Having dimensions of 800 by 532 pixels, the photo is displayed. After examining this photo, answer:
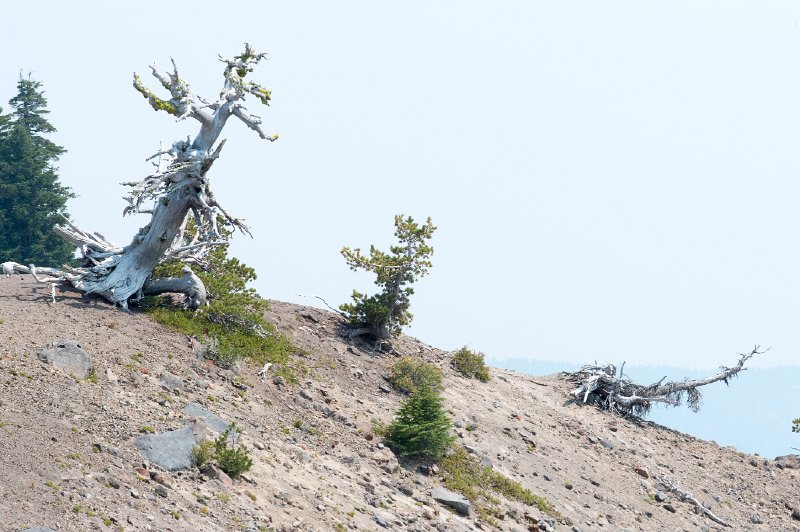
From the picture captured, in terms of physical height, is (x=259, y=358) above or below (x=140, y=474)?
above

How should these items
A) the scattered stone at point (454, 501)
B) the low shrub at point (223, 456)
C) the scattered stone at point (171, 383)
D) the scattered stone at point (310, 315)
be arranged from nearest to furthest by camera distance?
the low shrub at point (223, 456) → the scattered stone at point (171, 383) → the scattered stone at point (454, 501) → the scattered stone at point (310, 315)

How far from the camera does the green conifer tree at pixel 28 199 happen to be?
52.0 meters

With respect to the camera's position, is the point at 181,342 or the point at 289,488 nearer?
the point at 289,488

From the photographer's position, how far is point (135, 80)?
80.9 ft

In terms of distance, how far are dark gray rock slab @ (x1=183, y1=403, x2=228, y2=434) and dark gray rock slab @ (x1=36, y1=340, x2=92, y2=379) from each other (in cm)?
208

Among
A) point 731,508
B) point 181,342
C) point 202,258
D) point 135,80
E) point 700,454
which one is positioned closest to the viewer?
point 181,342

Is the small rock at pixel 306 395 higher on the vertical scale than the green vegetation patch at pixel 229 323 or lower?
lower

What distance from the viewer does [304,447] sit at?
837 inches

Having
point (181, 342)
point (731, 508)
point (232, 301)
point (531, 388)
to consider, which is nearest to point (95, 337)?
point (181, 342)

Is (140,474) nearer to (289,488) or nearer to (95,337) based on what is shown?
(289,488)

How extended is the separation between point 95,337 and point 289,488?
19.3 ft

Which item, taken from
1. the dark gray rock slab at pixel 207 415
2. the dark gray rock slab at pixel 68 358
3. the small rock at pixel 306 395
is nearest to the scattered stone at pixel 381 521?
the dark gray rock slab at pixel 207 415

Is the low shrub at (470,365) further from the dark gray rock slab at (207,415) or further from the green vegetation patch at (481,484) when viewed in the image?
the dark gray rock slab at (207,415)

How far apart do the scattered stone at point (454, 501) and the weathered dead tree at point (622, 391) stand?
1184 centimetres
